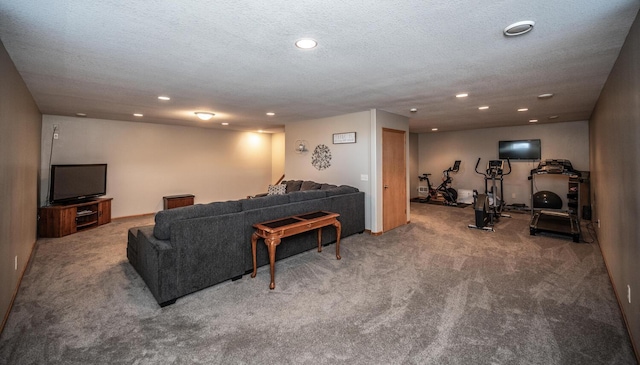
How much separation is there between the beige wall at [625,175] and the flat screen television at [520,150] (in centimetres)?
468

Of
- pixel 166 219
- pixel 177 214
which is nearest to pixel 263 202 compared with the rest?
pixel 177 214

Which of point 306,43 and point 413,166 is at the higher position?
point 306,43

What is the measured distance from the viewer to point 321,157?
20.0 ft

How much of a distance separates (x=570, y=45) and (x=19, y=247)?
5.87 m

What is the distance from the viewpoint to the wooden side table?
6980 mm

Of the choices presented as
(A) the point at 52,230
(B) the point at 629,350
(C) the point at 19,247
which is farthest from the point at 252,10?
(A) the point at 52,230

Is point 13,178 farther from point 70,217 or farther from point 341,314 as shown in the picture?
point 341,314

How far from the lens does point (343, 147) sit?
5.64 m

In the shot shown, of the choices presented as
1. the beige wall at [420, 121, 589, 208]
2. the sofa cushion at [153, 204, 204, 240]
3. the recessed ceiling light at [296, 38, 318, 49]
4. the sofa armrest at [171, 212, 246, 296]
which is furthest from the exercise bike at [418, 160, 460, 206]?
the sofa cushion at [153, 204, 204, 240]

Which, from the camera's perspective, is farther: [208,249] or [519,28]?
[208,249]

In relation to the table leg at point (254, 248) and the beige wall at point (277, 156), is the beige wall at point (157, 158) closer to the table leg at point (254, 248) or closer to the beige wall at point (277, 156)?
the beige wall at point (277, 156)

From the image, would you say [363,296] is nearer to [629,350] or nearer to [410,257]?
[410,257]

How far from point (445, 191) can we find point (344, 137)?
451 centimetres

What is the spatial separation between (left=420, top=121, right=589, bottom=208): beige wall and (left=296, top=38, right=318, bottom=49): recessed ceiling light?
765 cm
